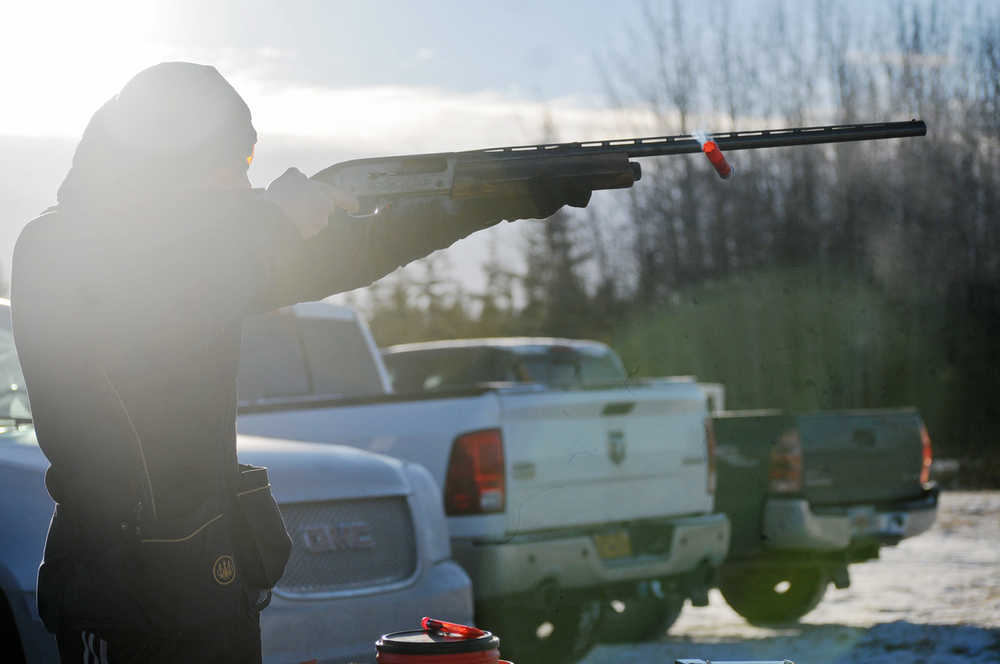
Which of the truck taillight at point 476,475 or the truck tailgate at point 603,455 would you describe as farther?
the truck tailgate at point 603,455

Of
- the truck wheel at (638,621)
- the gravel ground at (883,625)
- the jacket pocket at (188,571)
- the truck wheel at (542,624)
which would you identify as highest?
the jacket pocket at (188,571)

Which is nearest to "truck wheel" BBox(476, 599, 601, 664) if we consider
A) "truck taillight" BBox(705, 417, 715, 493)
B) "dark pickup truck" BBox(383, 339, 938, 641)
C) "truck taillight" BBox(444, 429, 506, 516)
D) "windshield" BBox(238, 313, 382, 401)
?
"truck taillight" BBox(444, 429, 506, 516)

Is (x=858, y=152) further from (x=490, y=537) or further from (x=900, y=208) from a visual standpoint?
(x=490, y=537)

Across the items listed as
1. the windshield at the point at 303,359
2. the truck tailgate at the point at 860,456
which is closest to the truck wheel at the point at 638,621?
the truck tailgate at the point at 860,456

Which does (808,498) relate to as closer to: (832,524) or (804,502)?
(804,502)

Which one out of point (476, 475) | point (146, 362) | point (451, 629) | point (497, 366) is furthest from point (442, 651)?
point (497, 366)

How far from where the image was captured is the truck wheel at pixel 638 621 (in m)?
8.92

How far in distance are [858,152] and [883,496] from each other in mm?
11005

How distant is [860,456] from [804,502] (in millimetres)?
682

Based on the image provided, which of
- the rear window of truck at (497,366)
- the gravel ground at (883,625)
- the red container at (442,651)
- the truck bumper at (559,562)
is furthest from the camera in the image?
the rear window of truck at (497,366)

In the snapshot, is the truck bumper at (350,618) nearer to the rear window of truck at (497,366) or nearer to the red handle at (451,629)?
the red handle at (451,629)

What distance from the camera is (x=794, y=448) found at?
9.75 meters

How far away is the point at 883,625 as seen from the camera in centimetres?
945

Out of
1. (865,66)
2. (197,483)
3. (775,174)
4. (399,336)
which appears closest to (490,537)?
(197,483)
